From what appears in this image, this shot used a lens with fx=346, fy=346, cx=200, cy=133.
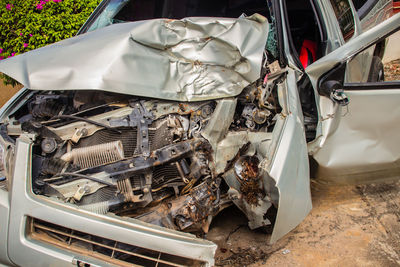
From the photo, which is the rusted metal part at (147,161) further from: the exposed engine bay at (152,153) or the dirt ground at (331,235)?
the dirt ground at (331,235)

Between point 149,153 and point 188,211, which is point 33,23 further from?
point 188,211

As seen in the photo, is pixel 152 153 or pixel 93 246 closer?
pixel 93 246

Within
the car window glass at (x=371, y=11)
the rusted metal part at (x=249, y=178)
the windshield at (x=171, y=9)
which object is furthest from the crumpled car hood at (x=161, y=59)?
the car window glass at (x=371, y=11)

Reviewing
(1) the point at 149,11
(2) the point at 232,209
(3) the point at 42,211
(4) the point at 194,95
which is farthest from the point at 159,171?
(1) the point at 149,11

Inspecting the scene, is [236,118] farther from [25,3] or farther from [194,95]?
[25,3]

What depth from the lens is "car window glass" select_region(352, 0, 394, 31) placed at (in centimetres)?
332

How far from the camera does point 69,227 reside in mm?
1842

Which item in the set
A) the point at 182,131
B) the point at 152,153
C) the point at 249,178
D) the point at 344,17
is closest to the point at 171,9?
the point at 344,17

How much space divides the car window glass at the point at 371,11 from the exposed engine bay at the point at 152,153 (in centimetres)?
135

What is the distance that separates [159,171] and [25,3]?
14.1 feet

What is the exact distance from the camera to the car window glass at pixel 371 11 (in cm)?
332

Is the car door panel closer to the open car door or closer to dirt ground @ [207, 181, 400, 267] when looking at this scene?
the open car door

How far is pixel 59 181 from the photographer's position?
2.11m

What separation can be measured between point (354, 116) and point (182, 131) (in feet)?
3.96
